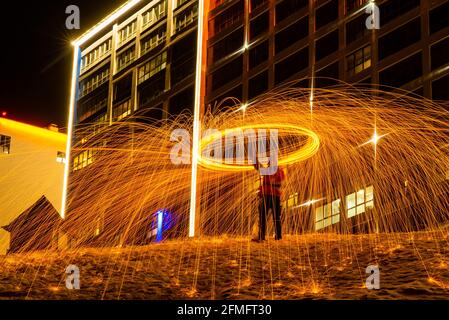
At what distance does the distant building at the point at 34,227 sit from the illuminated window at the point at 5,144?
3802 mm

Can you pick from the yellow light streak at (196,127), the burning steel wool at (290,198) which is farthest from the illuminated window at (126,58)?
the yellow light streak at (196,127)

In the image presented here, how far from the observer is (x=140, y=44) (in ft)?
192

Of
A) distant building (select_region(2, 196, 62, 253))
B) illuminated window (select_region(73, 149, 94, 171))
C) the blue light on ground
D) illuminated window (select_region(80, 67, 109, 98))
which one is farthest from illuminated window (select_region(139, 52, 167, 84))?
the blue light on ground

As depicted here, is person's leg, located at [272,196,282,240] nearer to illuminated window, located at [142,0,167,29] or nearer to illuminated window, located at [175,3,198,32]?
illuminated window, located at [175,3,198,32]

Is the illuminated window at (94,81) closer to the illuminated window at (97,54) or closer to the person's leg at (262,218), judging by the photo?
the illuminated window at (97,54)

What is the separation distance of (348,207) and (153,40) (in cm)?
2535

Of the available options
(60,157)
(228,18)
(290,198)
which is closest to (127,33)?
(60,157)

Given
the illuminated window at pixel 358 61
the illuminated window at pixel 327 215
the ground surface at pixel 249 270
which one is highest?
the illuminated window at pixel 358 61

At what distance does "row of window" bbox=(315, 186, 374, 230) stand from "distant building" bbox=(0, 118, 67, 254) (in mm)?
20043

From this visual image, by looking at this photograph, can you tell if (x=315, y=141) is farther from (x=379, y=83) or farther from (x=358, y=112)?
(x=379, y=83)

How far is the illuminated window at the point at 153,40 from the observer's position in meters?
55.6

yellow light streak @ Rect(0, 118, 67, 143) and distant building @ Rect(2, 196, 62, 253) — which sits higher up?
yellow light streak @ Rect(0, 118, 67, 143)

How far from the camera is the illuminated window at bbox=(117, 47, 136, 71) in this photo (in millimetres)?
59206

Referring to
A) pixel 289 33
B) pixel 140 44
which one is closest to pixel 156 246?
pixel 289 33
